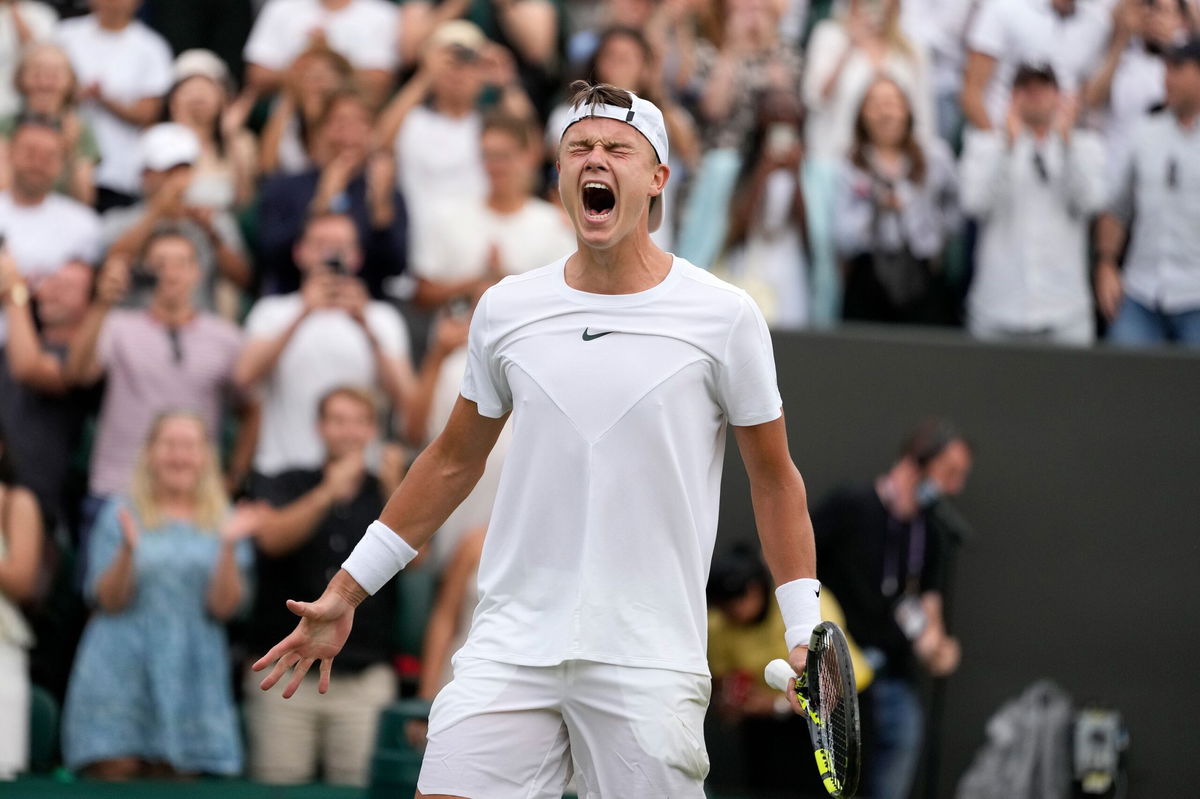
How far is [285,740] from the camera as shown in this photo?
7.55 metres

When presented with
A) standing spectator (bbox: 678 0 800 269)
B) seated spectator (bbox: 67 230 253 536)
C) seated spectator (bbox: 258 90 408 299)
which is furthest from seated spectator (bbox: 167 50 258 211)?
standing spectator (bbox: 678 0 800 269)

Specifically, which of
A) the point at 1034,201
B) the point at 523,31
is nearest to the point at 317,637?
the point at 1034,201

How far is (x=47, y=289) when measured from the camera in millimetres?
8266

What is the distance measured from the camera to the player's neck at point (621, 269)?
4254mm

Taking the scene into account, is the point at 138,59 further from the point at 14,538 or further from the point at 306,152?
the point at 14,538

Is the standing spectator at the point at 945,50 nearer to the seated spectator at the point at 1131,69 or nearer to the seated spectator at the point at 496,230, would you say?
the seated spectator at the point at 1131,69

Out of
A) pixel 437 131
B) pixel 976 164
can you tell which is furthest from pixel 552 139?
pixel 976 164

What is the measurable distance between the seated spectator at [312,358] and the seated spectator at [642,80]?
Result: 4.44ft

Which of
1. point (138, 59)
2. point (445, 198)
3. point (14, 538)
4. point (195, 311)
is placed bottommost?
point (14, 538)

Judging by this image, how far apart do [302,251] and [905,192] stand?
297cm

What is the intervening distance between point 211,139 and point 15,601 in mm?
2629

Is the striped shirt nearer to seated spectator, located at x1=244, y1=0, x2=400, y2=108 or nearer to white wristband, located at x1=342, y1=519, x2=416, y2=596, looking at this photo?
seated spectator, located at x1=244, y1=0, x2=400, y2=108

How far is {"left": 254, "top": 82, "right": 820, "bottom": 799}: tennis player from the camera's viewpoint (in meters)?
4.12

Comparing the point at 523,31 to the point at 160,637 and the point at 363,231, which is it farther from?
the point at 160,637
